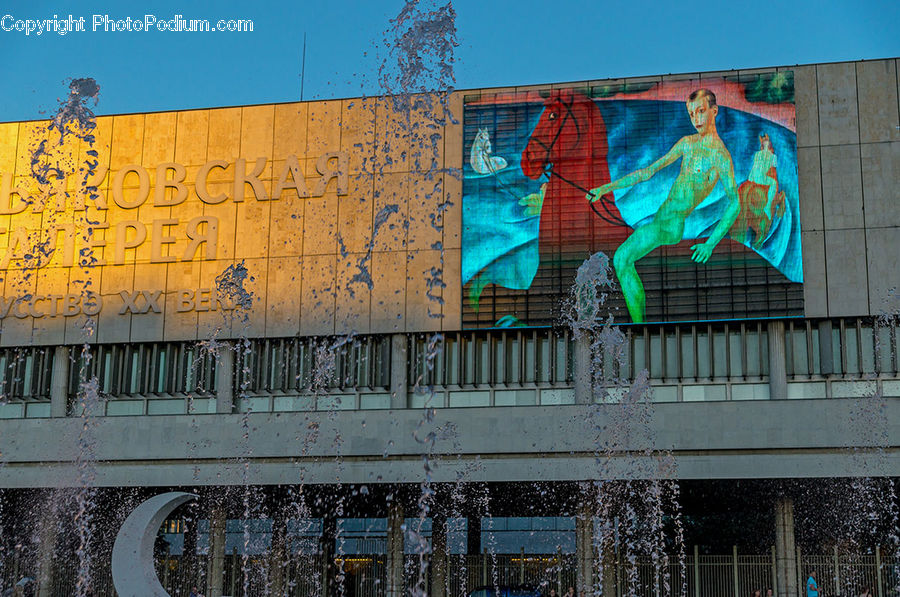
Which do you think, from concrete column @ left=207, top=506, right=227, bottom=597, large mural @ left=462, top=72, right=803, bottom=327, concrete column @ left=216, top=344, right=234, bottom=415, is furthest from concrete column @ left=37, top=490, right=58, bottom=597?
large mural @ left=462, top=72, right=803, bottom=327

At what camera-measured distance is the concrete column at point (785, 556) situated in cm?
2645

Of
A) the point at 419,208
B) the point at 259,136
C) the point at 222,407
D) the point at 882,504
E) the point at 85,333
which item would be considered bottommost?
the point at 882,504

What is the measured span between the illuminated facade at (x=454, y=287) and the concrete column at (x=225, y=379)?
90 millimetres

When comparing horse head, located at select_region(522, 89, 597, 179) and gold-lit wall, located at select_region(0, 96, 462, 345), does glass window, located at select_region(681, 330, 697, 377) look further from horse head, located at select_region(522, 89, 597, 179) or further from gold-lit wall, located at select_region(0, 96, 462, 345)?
gold-lit wall, located at select_region(0, 96, 462, 345)

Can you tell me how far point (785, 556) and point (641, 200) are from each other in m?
Result: 9.25

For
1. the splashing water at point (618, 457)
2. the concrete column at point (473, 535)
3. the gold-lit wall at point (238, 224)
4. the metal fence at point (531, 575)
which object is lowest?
the metal fence at point (531, 575)

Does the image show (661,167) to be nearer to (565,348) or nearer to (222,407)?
(565,348)

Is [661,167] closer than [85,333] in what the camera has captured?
Yes

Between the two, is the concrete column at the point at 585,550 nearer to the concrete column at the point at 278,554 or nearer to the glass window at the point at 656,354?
the glass window at the point at 656,354

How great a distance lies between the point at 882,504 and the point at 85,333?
70.6 feet

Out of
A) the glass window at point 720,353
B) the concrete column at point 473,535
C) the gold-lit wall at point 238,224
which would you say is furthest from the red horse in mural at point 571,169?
the concrete column at point 473,535

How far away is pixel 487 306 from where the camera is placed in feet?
101

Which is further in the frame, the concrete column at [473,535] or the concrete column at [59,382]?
the concrete column at [473,535]

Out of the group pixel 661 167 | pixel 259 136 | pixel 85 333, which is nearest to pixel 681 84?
pixel 661 167
